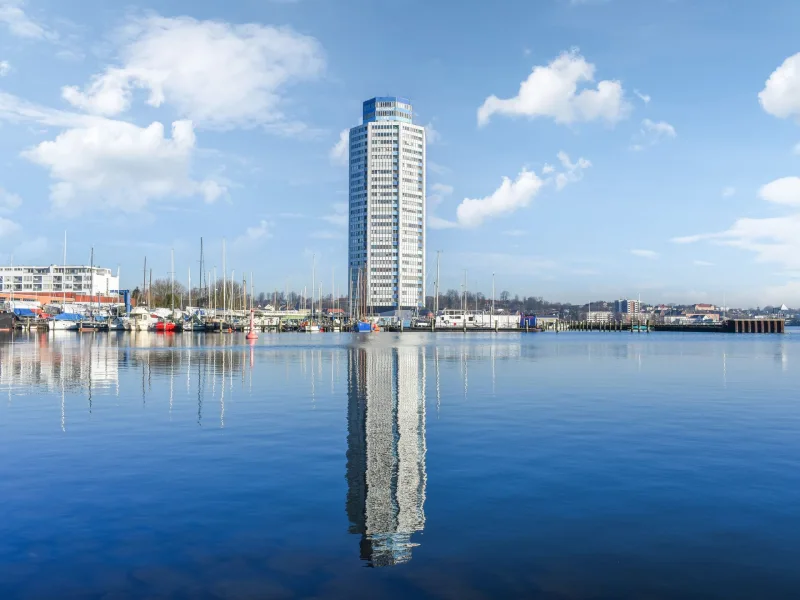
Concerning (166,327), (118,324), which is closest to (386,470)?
(166,327)

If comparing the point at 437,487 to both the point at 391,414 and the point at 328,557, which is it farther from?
the point at 391,414

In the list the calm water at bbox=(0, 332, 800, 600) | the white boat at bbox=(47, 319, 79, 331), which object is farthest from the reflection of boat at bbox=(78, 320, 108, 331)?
the calm water at bbox=(0, 332, 800, 600)

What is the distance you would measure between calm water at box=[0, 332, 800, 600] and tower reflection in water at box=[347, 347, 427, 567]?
0.09m

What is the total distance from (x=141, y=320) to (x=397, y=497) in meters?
159

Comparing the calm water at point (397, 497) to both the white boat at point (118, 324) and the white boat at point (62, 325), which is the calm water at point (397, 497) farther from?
the white boat at point (118, 324)

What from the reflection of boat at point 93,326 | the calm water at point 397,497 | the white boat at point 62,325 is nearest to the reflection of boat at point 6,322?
the white boat at point 62,325

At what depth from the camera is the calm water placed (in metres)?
10.6

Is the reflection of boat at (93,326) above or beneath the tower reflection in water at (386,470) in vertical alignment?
above

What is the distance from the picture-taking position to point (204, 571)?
10742mm

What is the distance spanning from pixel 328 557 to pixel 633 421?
18.6 m

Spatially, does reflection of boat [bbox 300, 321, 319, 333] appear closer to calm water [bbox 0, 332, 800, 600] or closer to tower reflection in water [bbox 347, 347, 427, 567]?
tower reflection in water [bbox 347, 347, 427, 567]

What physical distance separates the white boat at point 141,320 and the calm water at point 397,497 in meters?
132

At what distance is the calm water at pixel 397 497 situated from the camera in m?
10.6

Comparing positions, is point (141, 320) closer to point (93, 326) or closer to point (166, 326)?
point (166, 326)
